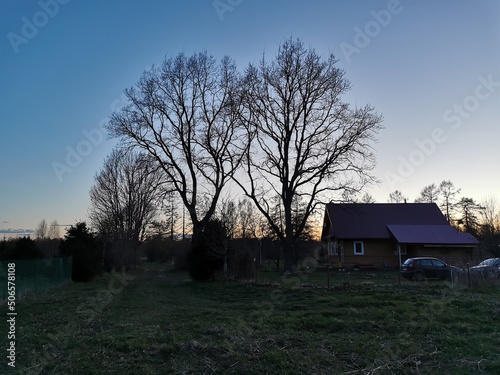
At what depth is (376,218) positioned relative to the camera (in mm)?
41906

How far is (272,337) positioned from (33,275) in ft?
47.7

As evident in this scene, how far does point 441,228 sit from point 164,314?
1365 inches

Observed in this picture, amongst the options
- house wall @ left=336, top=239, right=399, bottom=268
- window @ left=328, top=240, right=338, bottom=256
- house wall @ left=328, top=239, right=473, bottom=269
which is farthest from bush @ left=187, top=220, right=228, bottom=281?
window @ left=328, top=240, right=338, bottom=256

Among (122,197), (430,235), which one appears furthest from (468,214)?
(122,197)

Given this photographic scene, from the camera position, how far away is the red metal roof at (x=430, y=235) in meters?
37.8

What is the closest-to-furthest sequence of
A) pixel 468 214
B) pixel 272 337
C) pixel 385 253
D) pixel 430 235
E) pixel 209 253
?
1. pixel 272 337
2. pixel 209 253
3. pixel 430 235
4. pixel 385 253
5. pixel 468 214

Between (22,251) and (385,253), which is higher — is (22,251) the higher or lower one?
the higher one

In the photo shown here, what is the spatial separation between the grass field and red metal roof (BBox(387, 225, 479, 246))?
24593 mm

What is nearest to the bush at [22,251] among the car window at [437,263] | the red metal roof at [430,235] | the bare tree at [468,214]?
the car window at [437,263]

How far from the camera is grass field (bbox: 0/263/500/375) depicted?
263 inches

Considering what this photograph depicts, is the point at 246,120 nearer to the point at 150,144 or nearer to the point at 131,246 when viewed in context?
the point at 150,144

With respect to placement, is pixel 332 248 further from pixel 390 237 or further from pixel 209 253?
pixel 209 253

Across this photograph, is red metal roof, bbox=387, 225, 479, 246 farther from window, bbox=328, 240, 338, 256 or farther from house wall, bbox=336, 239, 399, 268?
window, bbox=328, 240, 338, 256

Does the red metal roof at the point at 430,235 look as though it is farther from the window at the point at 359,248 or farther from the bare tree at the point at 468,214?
the bare tree at the point at 468,214
